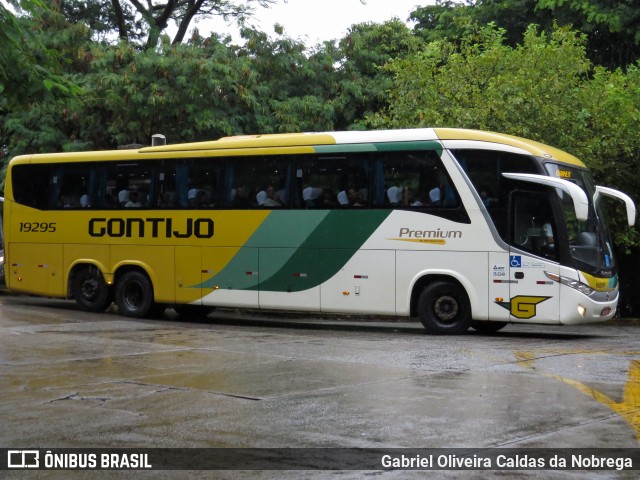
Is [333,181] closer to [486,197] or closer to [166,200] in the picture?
[486,197]

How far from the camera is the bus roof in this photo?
661 inches

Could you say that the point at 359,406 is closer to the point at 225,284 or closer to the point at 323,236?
the point at 323,236

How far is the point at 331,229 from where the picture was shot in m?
18.0

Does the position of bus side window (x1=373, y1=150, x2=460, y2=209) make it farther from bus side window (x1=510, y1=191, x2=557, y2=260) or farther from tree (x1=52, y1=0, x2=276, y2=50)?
tree (x1=52, y1=0, x2=276, y2=50)

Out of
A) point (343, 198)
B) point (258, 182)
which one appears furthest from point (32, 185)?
point (343, 198)

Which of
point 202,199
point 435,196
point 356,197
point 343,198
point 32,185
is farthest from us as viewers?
point 32,185

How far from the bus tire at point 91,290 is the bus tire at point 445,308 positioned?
708 centimetres

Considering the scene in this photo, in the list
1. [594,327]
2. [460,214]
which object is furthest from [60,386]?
[594,327]

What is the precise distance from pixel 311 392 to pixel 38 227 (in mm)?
13288

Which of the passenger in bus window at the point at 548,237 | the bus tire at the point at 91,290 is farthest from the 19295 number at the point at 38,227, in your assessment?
the passenger in bus window at the point at 548,237

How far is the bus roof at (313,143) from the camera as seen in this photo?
16.8m

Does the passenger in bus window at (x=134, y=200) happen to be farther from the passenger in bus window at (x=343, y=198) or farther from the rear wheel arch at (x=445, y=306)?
the rear wheel arch at (x=445, y=306)

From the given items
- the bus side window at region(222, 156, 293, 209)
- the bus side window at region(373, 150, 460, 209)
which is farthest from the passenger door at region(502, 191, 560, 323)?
the bus side window at region(222, 156, 293, 209)

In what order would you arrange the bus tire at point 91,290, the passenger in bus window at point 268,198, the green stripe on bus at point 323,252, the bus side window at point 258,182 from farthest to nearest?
the bus tire at point 91,290 → the passenger in bus window at point 268,198 → the bus side window at point 258,182 → the green stripe on bus at point 323,252
